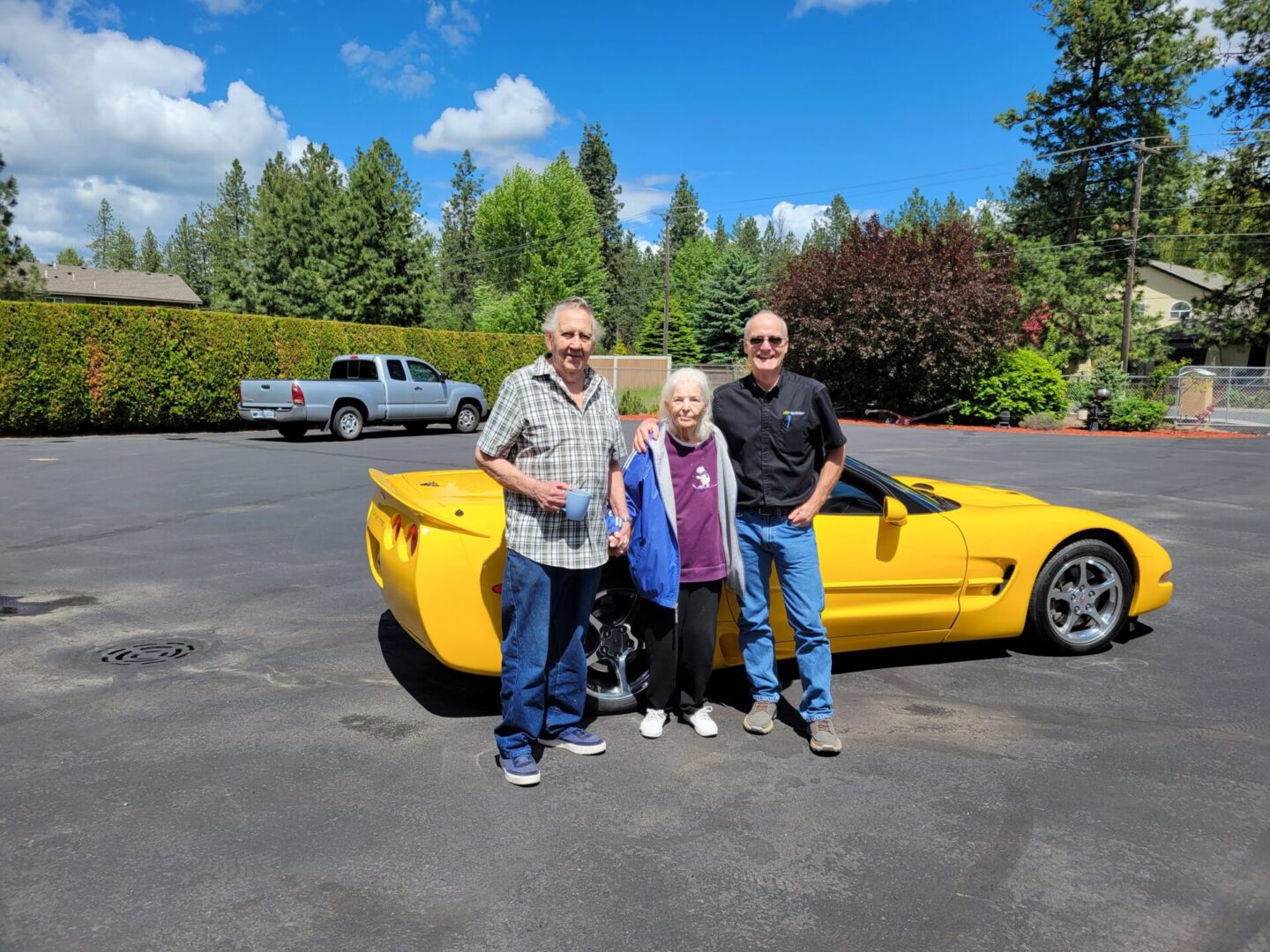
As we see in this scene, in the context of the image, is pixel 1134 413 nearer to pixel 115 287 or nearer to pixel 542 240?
pixel 542 240

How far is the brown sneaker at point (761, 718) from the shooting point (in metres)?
3.80

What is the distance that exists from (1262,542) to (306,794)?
8.59m

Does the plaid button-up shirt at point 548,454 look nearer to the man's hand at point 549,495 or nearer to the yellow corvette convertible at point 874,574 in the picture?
the man's hand at point 549,495

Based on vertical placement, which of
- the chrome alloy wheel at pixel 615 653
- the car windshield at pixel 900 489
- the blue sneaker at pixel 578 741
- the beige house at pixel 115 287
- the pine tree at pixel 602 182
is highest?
the pine tree at pixel 602 182

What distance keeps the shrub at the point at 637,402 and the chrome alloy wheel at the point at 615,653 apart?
26.1 m

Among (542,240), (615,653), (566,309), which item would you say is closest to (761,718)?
(615,653)

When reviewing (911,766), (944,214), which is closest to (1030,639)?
(911,766)

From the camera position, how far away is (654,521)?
3.55 metres

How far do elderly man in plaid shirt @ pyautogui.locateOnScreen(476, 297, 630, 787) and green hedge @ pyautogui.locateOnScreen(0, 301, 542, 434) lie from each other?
18.9 metres

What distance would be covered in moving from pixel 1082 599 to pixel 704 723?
2.50 meters

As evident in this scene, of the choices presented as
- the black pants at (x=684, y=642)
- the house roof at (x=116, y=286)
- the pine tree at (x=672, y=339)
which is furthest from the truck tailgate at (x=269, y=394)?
the house roof at (x=116, y=286)

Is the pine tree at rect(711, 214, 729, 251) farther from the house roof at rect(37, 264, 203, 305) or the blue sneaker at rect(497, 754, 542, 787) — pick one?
the blue sneaker at rect(497, 754, 542, 787)

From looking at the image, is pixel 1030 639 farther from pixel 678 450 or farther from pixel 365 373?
pixel 365 373

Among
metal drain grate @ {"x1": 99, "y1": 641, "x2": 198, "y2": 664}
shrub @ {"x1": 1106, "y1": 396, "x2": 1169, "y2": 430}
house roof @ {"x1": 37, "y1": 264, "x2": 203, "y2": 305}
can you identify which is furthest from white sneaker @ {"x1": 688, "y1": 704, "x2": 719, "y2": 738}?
house roof @ {"x1": 37, "y1": 264, "x2": 203, "y2": 305}
